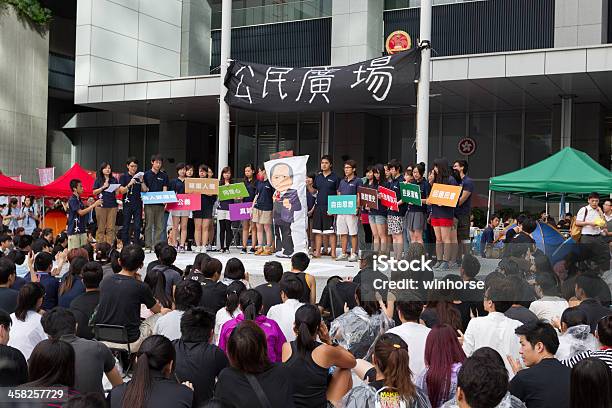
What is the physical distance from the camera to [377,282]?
6914mm

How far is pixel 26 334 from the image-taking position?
18.9 ft

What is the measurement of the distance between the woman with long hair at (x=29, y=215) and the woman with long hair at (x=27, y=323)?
14.0 m

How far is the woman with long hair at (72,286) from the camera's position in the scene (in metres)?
7.18

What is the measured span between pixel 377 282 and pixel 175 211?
27.7 feet

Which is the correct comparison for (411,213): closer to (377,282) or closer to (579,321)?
(377,282)

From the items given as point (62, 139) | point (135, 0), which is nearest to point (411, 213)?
point (135, 0)

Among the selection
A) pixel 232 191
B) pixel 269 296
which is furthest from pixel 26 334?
pixel 232 191

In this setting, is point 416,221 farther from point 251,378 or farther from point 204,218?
point 251,378

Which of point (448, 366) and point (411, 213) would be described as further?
point (411, 213)

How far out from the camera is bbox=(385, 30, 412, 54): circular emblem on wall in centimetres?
2303

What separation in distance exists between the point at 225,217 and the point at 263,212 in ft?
3.73

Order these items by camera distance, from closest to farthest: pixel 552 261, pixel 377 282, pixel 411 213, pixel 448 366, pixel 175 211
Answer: pixel 448 366 → pixel 377 282 → pixel 552 261 → pixel 411 213 → pixel 175 211

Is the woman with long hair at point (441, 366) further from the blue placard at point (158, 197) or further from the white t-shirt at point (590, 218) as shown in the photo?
the blue placard at point (158, 197)

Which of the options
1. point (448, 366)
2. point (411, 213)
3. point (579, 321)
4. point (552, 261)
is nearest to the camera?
point (448, 366)
